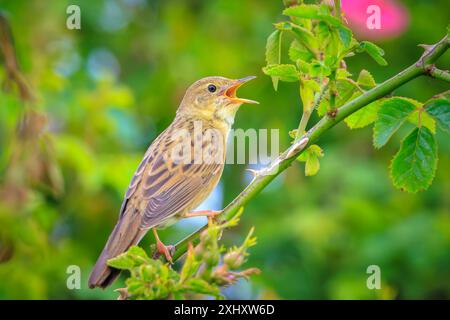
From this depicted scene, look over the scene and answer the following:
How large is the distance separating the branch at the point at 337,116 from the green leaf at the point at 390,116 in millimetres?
162

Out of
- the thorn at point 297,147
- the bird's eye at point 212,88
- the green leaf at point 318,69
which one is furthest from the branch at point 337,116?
the bird's eye at point 212,88

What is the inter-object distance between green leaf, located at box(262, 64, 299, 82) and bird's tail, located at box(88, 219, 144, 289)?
41.0 inches

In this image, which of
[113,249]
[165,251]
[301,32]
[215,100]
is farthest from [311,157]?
[215,100]

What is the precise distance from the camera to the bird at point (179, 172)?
11.7 ft

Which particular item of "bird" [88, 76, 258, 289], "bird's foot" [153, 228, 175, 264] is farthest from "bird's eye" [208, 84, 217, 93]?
"bird's foot" [153, 228, 175, 264]

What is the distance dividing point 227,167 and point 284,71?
4503 millimetres

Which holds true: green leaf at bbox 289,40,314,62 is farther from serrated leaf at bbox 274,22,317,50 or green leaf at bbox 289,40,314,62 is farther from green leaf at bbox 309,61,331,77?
green leaf at bbox 309,61,331,77

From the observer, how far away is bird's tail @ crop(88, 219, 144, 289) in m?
3.14

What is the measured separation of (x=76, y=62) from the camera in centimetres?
738

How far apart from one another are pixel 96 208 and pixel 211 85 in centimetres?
168

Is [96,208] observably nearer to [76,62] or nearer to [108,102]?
[108,102]

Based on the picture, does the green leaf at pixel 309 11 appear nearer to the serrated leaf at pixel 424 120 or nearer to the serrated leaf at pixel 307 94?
the serrated leaf at pixel 307 94

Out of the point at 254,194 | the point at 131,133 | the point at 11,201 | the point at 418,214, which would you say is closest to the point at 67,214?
the point at 131,133

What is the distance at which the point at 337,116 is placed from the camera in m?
2.62
